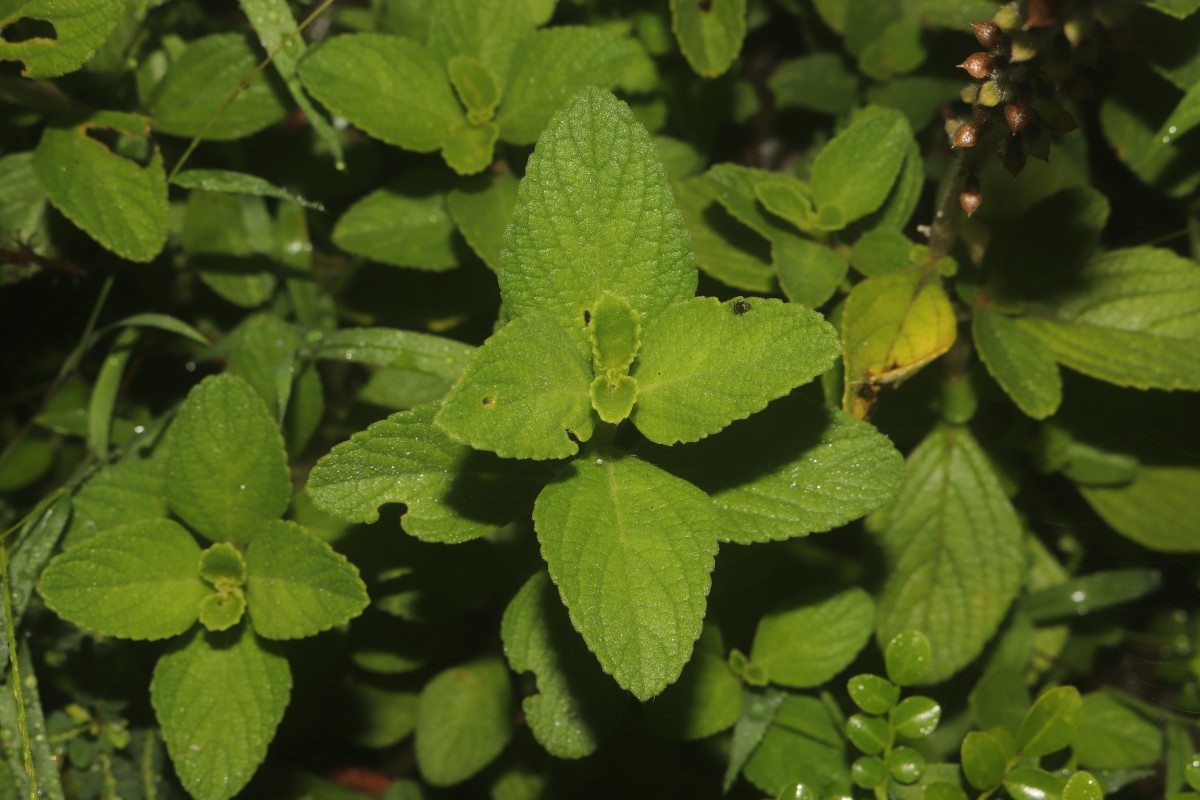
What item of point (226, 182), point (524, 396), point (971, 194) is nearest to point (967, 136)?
point (971, 194)

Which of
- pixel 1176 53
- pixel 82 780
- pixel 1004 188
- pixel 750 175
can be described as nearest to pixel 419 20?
pixel 750 175

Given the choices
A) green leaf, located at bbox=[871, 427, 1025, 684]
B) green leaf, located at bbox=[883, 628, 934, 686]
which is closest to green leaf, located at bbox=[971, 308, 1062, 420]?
green leaf, located at bbox=[871, 427, 1025, 684]

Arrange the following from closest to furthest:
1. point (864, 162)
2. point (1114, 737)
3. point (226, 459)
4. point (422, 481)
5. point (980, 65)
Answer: point (980, 65) → point (422, 481) → point (226, 459) → point (864, 162) → point (1114, 737)

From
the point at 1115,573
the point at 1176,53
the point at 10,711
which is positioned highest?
the point at 1176,53

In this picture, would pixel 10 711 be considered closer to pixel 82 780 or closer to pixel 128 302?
pixel 82 780

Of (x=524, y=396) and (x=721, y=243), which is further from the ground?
(x=524, y=396)

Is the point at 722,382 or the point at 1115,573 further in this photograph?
the point at 1115,573

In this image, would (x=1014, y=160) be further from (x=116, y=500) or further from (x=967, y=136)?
(x=116, y=500)
